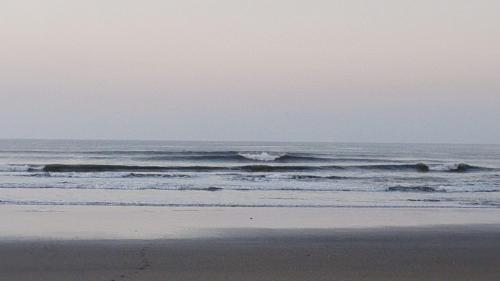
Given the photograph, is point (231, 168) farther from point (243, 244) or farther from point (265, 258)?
point (265, 258)

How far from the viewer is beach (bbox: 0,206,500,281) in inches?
375

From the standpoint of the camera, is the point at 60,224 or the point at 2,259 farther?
the point at 60,224

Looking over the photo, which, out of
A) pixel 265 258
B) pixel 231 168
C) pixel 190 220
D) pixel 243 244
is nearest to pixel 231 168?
pixel 231 168

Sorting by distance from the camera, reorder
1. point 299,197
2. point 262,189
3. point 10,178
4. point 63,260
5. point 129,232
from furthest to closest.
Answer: point 10,178 < point 262,189 < point 299,197 < point 129,232 < point 63,260

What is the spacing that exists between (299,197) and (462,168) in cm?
2356

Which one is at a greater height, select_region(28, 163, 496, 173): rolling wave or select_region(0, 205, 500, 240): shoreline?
select_region(28, 163, 496, 173): rolling wave

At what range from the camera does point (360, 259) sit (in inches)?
420

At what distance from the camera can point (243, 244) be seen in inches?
479

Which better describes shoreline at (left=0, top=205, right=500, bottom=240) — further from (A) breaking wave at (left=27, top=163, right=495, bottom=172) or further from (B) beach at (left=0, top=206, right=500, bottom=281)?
(A) breaking wave at (left=27, top=163, right=495, bottom=172)

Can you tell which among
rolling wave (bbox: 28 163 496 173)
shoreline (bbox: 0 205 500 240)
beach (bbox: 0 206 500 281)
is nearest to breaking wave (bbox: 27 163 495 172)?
rolling wave (bbox: 28 163 496 173)

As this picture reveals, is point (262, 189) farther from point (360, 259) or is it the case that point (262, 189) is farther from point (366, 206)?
point (360, 259)

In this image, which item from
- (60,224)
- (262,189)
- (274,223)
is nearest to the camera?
(60,224)

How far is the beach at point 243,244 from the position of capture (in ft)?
31.3

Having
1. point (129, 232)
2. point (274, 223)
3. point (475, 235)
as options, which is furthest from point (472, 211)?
point (129, 232)
